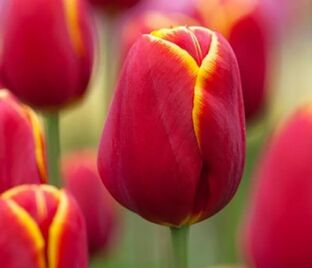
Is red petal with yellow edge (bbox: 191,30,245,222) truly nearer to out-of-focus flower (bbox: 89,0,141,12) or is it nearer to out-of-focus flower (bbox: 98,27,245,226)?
out-of-focus flower (bbox: 98,27,245,226)

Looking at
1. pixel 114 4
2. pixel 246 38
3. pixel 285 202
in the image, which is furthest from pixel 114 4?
pixel 285 202

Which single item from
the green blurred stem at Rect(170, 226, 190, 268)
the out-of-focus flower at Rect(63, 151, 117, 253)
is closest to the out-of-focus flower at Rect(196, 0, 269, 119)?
the out-of-focus flower at Rect(63, 151, 117, 253)

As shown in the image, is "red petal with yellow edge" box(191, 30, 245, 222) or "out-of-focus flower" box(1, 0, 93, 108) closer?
"red petal with yellow edge" box(191, 30, 245, 222)

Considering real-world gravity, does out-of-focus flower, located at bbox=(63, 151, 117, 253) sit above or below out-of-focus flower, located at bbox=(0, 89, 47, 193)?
below

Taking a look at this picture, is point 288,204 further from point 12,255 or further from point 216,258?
point 216,258

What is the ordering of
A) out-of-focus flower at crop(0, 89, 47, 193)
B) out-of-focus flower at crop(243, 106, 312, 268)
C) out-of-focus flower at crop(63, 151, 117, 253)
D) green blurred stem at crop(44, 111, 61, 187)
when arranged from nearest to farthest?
out-of-focus flower at crop(243, 106, 312, 268) < out-of-focus flower at crop(0, 89, 47, 193) < green blurred stem at crop(44, 111, 61, 187) < out-of-focus flower at crop(63, 151, 117, 253)

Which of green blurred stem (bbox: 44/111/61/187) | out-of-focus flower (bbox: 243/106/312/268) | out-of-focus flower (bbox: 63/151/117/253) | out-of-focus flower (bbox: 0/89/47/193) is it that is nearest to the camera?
out-of-focus flower (bbox: 243/106/312/268)

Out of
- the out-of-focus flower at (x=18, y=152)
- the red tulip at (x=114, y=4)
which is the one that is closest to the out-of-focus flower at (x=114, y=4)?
the red tulip at (x=114, y=4)

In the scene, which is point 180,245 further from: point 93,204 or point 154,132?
point 93,204
